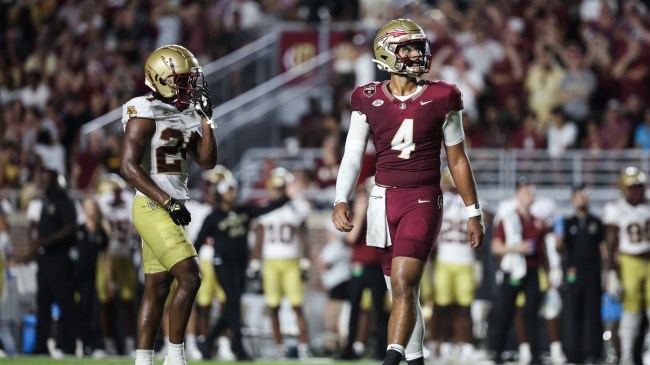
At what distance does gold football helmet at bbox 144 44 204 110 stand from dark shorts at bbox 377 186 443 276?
154 centimetres

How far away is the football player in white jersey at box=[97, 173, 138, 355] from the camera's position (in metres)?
15.9

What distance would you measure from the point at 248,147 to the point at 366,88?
11.1 metres

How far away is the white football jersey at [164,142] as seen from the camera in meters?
9.02

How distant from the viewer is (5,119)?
68.2ft

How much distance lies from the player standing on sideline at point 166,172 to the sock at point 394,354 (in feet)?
4.75

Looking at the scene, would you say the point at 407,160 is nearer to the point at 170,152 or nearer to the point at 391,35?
the point at 391,35

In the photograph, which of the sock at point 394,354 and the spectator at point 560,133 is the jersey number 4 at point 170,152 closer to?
the sock at point 394,354

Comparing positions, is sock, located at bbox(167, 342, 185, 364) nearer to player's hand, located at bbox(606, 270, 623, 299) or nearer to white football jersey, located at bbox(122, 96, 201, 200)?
white football jersey, located at bbox(122, 96, 201, 200)

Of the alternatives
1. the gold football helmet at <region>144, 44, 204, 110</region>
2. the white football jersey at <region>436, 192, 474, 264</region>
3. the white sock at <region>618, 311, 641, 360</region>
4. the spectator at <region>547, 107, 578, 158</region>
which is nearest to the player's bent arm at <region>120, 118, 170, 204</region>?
the gold football helmet at <region>144, 44, 204, 110</region>

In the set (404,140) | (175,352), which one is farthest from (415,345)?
(175,352)

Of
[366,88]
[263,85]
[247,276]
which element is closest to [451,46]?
[263,85]

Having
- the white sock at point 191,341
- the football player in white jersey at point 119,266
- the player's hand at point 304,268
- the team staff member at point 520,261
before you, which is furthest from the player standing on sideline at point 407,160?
the white sock at point 191,341

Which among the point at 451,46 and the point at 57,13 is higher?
the point at 57,13

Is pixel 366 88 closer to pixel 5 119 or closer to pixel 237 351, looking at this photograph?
pixel 237 351
